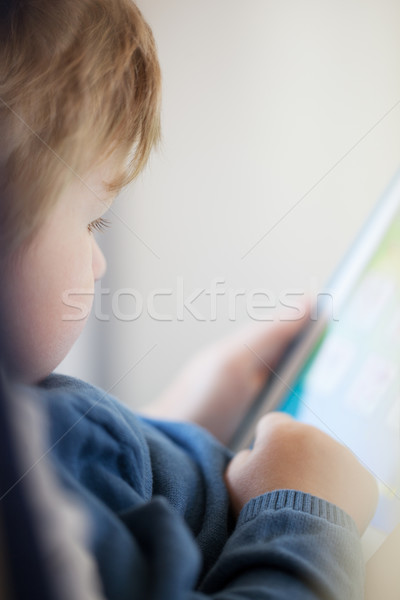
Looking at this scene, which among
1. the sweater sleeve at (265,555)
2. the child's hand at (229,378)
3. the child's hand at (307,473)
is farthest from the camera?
the child's hand at (229,378)

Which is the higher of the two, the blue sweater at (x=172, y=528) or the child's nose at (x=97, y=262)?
the child's nose at (x=97, y=262)

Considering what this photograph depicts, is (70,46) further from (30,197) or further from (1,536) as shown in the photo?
(1,536)

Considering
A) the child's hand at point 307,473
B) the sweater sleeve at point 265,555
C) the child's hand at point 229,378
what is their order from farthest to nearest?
the child's hand at point 229,378, the child's hand at point 307,473, the sweater sleeve at point 265,555

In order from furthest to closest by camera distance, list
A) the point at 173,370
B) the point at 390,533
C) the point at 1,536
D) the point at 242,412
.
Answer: the point at 242,412 < the point at 173,370 < the point at 390,533 < the point at 1,536

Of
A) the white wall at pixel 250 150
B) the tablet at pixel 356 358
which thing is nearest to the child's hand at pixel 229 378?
the tablet at pixel 356 358

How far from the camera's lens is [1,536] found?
0.79ft

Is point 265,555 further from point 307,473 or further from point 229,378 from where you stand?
point 229,378

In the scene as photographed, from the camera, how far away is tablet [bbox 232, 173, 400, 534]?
442mm

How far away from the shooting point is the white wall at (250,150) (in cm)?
38

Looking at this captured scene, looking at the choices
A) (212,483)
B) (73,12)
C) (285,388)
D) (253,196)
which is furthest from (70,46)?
(285,388)

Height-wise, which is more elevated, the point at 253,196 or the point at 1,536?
the point at 253,196

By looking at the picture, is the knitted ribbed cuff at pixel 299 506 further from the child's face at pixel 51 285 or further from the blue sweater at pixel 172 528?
the child's face at pixel 51 285

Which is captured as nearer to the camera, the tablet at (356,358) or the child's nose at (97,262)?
the child's nose at (97,262)

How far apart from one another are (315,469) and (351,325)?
0.21 m
